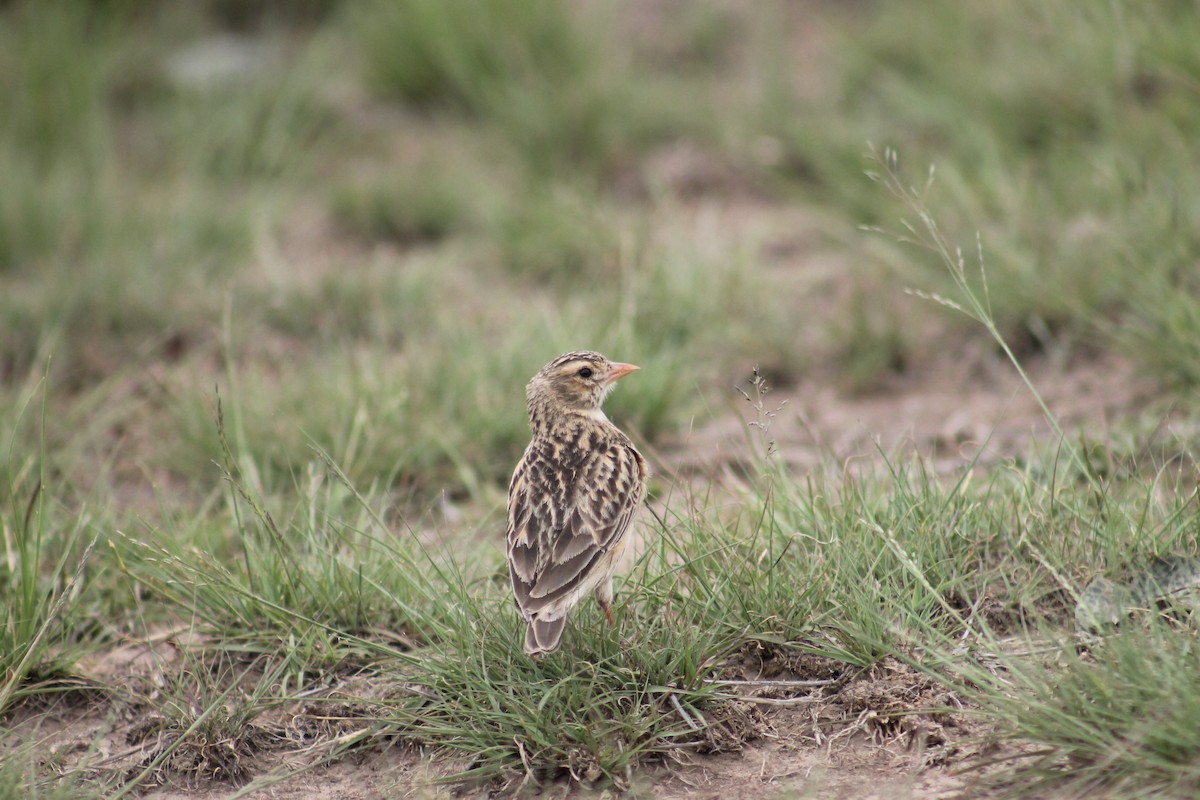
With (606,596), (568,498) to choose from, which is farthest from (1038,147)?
(606,596)

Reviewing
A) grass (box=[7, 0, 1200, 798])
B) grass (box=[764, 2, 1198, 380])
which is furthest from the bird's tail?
grass (box=[764, 2, 1198, 380])

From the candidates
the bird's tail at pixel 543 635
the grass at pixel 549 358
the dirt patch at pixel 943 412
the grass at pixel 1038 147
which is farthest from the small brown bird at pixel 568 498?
the grass at pixel 1038 147

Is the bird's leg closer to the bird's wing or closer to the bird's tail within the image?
the bird's wing

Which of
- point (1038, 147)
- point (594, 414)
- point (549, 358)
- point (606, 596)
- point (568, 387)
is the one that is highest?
point (1038, 147)

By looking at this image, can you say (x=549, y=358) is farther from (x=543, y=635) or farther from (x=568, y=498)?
(x=543, y=635)

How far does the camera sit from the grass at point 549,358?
3.88 metres

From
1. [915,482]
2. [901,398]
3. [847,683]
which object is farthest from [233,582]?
[901,398]

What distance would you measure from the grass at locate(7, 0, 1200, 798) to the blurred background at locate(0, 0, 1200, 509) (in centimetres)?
3

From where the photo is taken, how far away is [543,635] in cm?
368

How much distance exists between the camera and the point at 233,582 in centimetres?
433

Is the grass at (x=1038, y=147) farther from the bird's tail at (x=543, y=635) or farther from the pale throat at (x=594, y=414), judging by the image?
the bird's tail at (x=543, y=635)

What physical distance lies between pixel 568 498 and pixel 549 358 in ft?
6.58

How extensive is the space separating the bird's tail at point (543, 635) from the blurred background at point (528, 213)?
1.18 meters

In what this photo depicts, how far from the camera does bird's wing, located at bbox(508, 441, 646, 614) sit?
3857 millimetres
